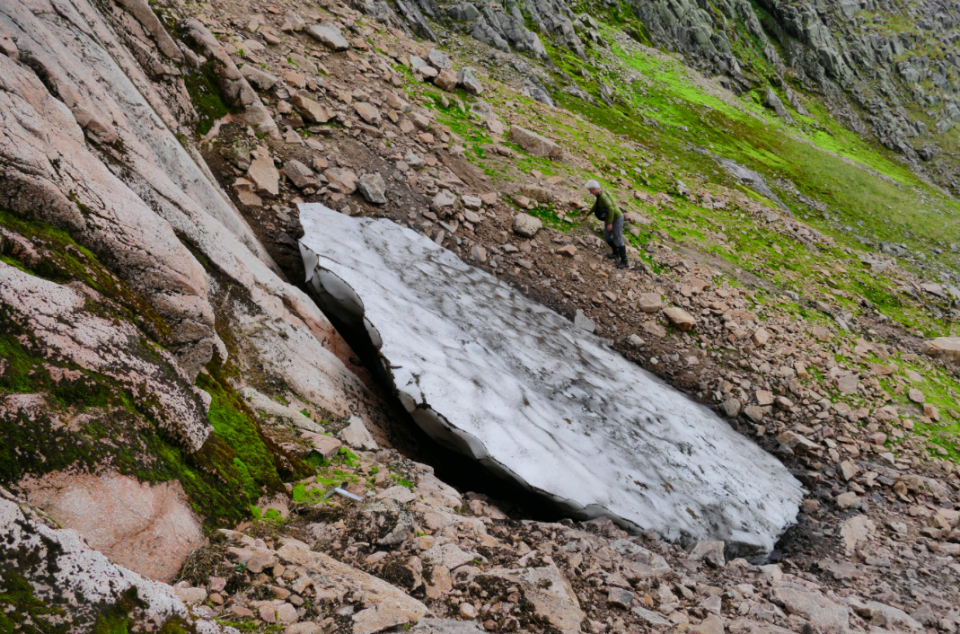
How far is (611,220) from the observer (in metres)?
12.3

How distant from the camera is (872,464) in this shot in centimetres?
955

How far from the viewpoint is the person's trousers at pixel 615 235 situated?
12234 millimetres

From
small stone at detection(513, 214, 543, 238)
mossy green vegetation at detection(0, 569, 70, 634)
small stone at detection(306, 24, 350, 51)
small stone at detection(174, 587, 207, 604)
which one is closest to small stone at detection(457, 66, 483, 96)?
small stone at detection(306, 24, 350, 51)

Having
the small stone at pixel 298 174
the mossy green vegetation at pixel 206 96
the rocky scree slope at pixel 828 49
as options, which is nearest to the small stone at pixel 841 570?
the small stone at pixel 298 174

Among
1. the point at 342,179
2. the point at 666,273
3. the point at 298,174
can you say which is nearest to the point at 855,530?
the point at 666,273

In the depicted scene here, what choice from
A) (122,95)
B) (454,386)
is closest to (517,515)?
(454,386)

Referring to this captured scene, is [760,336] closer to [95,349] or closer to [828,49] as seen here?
[95,349]

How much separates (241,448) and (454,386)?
2.96 metres

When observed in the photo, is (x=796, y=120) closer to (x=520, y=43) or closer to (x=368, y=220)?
(x=520, y=43)

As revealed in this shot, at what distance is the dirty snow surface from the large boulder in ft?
22.5

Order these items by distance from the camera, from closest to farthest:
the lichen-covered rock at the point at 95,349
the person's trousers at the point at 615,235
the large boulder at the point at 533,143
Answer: the lichen-covered rock at the point at 95,349
the person's trousers at the point at 615,235
the large boulder at the point at 533,143

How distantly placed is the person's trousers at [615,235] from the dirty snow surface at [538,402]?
3.23m

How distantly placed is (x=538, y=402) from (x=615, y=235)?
21.0 ft

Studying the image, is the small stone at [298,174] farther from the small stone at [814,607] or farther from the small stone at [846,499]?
the small stone at [846,499]
